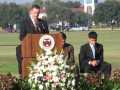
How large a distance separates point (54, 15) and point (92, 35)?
128m

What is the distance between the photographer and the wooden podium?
35.6 ft

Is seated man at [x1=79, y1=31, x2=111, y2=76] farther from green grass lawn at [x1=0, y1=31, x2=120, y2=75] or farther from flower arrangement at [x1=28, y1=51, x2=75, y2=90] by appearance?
green grass lawn at [x1=0, y1=31, x2=120, y2=75]

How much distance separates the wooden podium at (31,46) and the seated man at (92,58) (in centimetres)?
168

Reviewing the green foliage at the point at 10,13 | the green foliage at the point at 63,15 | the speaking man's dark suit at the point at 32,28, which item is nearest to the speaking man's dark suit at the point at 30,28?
the speaking man's dark suit at the point at 32,28

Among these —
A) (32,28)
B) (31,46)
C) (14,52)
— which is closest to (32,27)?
(32,28)

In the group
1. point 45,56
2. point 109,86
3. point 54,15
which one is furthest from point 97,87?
point 54,15

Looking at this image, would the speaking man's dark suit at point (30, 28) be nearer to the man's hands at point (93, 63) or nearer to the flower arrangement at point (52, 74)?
the man's hands at point (93, 63)

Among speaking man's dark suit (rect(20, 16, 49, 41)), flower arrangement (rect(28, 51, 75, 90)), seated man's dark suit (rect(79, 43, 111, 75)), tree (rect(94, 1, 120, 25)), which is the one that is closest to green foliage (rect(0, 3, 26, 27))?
tree (rect(94, 1, 120, 25))

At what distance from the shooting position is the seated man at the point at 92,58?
12469 millimetres

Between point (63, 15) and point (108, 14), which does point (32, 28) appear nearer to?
point (108, 14)

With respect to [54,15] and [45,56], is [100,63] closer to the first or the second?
[45,56]

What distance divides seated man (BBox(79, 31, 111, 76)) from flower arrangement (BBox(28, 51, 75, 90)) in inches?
136

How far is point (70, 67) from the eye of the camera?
29.6 feet

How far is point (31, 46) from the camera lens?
11039 millimetres
